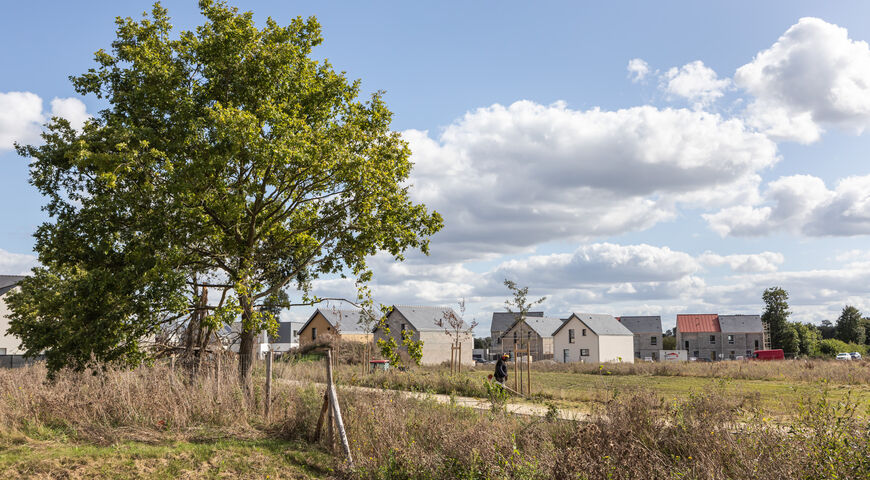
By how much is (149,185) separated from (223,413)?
219 inches

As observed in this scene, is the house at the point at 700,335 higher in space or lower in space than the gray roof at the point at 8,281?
lower

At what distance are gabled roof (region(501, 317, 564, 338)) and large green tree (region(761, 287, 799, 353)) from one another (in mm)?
32338

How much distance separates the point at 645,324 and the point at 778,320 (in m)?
18.1

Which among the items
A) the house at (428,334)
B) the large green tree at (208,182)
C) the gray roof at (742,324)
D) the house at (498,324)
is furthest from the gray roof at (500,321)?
the large green tree at (208,182)

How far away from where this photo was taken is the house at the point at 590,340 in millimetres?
68812

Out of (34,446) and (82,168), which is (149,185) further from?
(34,446)

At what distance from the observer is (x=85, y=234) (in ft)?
50.8

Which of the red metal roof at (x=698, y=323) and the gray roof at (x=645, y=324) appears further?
the gray roof at (x=645, y=324)

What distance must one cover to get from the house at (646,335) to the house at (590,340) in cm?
1927

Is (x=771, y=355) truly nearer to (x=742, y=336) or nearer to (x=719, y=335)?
(x=742, y=336)

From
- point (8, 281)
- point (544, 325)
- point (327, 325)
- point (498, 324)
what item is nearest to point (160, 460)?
point (8, 281)

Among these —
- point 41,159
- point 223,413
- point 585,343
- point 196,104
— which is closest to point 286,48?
point 196,104

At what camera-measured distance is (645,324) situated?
9319 cm

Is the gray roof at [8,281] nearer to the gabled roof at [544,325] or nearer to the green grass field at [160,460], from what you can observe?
the green grass field at [160,460]
